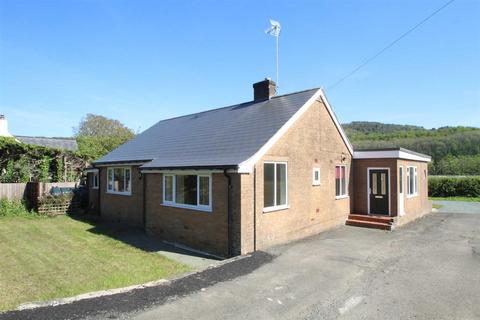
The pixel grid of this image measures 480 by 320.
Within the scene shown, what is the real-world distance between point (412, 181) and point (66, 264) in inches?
677

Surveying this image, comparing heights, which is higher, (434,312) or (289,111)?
(289,111)

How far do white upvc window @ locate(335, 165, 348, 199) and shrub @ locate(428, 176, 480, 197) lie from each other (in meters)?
26.9

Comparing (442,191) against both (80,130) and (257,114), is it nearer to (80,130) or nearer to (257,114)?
(257,114)

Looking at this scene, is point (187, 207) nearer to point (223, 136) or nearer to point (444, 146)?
point (223, 136)

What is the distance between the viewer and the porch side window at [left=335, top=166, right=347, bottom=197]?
15.9m

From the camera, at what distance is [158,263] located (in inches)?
381

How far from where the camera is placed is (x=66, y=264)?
9.66 m

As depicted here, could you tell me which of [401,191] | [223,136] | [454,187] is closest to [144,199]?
[223,136]

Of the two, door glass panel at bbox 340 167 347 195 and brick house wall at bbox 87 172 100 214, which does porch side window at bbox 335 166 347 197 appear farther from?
brick house wall at bbox 87 172 100 214

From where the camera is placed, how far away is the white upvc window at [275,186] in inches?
442

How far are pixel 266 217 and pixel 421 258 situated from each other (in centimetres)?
495

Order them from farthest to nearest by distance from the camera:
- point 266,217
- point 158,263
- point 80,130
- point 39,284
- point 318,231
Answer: point 80,130 → point 318,231 → point 266,217 → point 158,263 → point 39,284

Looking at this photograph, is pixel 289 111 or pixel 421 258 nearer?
pixel 421 258

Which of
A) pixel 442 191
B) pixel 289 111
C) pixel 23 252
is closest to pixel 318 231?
pixel 289 111
